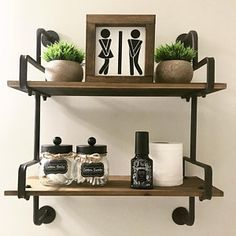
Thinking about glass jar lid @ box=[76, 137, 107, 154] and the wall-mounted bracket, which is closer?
glass jar lid @ box=[76, 137, 107, 154]

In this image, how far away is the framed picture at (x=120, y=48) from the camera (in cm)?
74

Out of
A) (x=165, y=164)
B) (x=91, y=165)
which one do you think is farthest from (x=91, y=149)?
(x=165, y=164)

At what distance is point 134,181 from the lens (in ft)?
2.45

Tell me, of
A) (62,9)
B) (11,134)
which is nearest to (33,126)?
(11,134)

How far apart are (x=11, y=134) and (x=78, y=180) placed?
26cm

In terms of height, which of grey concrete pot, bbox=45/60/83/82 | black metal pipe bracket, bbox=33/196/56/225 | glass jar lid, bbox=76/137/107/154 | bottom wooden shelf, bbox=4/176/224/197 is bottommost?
black metal pipe bracket, bbox=33/196/56/225

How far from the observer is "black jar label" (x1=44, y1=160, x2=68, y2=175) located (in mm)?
749

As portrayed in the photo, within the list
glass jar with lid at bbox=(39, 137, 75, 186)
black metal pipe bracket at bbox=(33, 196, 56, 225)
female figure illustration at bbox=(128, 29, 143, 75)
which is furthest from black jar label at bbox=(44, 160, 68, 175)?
female figure illustration at bbox=(128, 29, 143, 75)

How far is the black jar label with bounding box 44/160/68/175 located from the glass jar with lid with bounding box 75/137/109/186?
3 cm

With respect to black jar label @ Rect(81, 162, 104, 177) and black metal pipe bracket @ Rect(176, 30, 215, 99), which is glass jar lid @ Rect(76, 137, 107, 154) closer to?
black jar label @ Rect(81, 162, 104, 177)

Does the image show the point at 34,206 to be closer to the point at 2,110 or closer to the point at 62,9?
the point at 2,110

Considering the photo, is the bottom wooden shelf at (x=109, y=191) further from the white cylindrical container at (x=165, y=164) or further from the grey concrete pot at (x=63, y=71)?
the grey concrete pot at (x=63, y=71)

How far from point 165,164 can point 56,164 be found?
24 centimetres

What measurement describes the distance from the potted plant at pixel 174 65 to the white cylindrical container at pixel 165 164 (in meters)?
0.15
